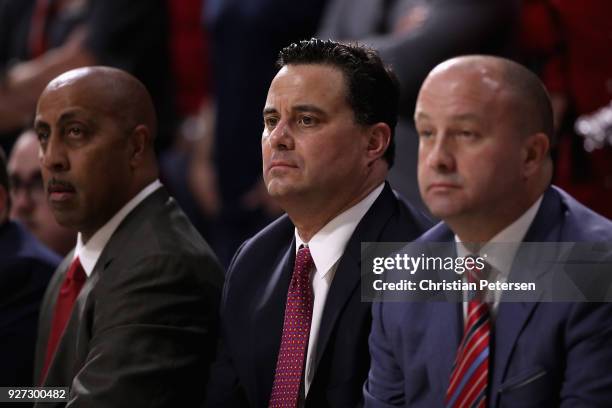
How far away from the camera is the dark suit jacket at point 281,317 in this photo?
8.60 ft

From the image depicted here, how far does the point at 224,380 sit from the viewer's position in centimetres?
285

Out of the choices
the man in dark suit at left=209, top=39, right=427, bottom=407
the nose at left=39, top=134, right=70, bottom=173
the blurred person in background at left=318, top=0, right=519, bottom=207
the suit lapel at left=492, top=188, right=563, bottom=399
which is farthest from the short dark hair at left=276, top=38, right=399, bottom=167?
the blurred person in background at left=318, top=0, right=519, bottom=207

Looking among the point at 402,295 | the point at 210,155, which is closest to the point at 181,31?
the point at 210,155

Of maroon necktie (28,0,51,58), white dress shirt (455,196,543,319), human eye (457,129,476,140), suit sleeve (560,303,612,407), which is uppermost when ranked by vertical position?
maroon necktie (28,0,51,58)

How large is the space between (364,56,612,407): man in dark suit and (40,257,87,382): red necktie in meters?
0.94

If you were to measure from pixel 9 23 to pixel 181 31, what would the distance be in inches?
29.4

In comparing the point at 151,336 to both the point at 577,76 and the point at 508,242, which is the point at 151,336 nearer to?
the point at 508,242

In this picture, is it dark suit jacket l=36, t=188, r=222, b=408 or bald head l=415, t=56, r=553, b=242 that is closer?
bald head l=415, t=56, r=553, b=242

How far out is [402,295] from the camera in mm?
2471

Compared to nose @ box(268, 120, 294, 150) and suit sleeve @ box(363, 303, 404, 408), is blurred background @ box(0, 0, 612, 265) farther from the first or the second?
suit sleeve @ box(363, 303, 404, 408)

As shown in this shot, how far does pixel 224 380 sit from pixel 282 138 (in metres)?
0.59

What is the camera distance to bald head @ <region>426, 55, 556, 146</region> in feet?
7.75

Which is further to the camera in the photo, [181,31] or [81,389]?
[181,31]

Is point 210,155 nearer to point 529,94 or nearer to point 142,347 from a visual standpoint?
point 142,347
